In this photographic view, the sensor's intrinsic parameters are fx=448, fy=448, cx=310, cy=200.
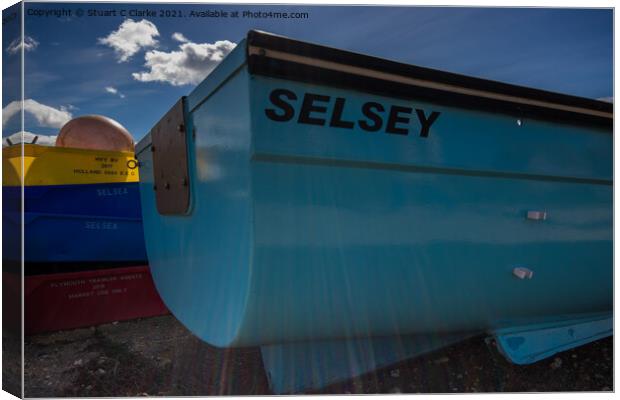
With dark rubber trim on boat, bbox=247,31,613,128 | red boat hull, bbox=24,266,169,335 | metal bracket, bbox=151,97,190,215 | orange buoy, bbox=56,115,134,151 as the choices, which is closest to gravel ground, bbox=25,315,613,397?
red boat hull, bbox=24,266,169,335

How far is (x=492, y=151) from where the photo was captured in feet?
5.86

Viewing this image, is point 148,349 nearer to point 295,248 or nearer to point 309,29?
point 295,248

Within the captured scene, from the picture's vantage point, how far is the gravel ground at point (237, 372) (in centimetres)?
209

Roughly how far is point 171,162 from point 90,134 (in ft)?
6.00

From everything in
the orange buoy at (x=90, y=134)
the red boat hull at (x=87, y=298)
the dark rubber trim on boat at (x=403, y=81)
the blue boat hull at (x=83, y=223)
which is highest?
the dark rubber trim on boat at (x=403, y=81)

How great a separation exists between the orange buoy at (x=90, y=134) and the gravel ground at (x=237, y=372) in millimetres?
1540

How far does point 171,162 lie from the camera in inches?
80.7

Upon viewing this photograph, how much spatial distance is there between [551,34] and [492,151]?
0.62 metres

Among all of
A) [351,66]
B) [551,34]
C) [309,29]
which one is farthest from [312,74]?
[551,34]

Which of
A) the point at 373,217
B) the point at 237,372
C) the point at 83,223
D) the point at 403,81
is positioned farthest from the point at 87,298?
the point at 403,81

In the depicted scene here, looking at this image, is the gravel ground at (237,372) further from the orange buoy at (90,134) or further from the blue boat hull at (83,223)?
the orange buoy at (90,134)

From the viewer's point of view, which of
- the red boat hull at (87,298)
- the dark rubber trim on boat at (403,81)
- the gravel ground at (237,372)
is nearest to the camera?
the dark rubber trim on boat at (403,81)

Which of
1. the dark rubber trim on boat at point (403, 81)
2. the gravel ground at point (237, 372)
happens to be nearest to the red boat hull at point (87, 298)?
the gravel ground at point (237, 372)

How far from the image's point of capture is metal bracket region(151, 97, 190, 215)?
1.88 m
